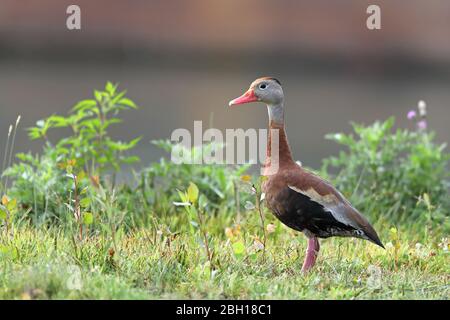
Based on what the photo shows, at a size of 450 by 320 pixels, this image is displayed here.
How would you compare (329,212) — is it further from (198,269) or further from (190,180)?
(190,180)

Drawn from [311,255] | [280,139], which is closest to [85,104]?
[280,139]

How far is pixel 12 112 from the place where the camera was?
436 inches

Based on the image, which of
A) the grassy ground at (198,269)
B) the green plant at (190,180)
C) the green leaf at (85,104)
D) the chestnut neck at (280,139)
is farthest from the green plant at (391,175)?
the green leaf at (85,104)

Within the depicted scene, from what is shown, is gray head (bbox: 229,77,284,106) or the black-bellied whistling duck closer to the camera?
the black-bellied whistling duck

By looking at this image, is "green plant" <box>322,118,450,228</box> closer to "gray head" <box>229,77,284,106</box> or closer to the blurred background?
"gray head" <box>229,77,284,106</box>

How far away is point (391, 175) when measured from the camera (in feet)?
19.6

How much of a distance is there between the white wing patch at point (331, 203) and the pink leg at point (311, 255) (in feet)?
0.66

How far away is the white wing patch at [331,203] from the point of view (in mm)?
3930

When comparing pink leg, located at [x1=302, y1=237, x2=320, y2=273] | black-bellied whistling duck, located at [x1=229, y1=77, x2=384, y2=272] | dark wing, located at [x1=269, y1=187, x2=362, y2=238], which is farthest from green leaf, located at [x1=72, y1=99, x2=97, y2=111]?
pink leg, located at [x1=302, y1=237, x2=320, y2=273]

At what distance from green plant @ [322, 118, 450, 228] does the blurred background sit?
7.86 metres

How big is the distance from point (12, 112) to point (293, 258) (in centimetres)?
770

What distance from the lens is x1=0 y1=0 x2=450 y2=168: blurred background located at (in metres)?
15.6

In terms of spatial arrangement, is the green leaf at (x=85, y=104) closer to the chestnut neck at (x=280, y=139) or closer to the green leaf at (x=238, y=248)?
the chestnut neck at (x=280, y=139)
